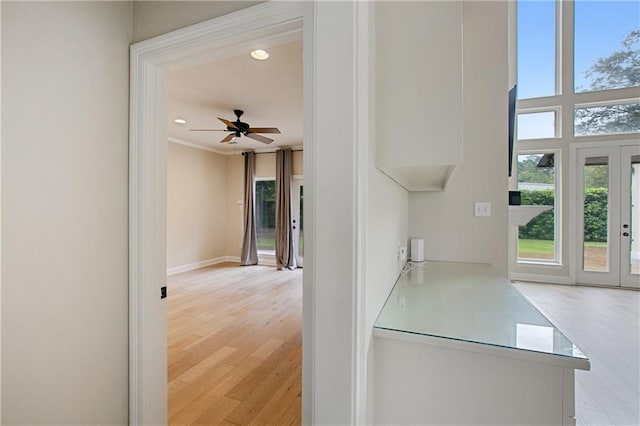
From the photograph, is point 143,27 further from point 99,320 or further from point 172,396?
point 172,396

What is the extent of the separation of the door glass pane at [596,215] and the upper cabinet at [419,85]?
554 centimetres

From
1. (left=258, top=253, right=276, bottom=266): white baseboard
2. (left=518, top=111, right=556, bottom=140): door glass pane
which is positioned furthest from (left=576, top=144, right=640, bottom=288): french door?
(left=258, top=253, right=276, bottom=266): white baseboard

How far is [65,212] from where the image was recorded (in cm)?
107

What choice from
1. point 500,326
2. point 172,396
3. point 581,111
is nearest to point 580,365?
point 500,326

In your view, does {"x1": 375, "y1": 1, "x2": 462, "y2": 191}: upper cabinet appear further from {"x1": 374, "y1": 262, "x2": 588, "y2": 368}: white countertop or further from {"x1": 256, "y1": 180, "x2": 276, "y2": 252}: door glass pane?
{"x1": 256, "y1": 180, "x2": 276, "y2": 252}: door glass pane

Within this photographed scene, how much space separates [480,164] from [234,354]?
8.79 ft

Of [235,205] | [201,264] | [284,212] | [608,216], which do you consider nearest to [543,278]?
[608,216]

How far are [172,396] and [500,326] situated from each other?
84.0 inches

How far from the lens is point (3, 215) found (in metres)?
0.90

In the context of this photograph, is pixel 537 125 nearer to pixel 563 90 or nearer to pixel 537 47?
pixel 563 90

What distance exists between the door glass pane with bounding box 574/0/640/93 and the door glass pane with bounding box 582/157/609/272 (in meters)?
1.32

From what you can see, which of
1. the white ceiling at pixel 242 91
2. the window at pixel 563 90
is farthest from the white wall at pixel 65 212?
the window at pixel 563 90

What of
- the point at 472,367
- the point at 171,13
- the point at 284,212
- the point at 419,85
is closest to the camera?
the point at 472,367

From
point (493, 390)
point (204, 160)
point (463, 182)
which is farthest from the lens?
point (204, 160)
